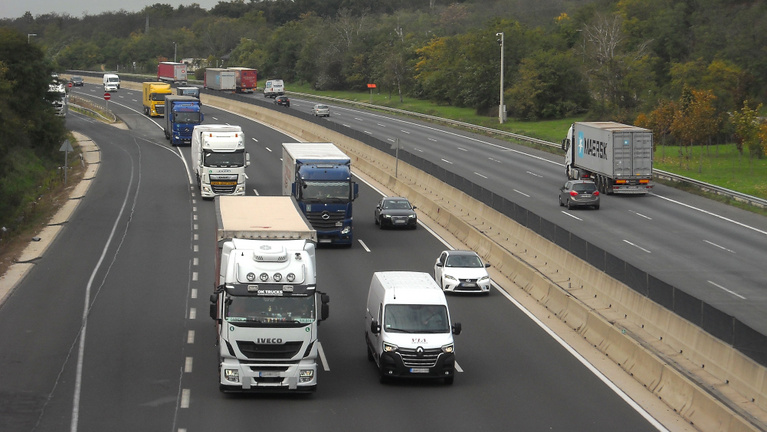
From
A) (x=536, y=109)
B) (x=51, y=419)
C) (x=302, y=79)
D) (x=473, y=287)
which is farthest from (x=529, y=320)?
(x=302, y=79)

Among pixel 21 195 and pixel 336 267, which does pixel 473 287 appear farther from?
pixel 21 195

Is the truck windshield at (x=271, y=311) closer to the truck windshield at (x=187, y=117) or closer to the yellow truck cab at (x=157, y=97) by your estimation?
the truck windshield at (x=187, y=117)

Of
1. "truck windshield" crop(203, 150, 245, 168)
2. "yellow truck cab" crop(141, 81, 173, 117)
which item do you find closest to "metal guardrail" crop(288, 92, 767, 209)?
"truck windshield" crop(203, 150, 245, 168)

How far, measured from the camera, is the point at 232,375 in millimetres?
21203

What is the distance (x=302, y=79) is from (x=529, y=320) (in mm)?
138643

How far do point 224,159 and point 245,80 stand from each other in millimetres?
88985

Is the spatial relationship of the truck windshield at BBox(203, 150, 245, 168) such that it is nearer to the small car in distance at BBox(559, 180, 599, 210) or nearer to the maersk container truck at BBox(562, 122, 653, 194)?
the small car in distance at BBox(559, 180, 599, 210)

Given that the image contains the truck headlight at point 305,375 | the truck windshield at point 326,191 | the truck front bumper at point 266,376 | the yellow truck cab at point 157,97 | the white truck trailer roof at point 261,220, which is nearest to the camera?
the truck front bumper at point 266,376

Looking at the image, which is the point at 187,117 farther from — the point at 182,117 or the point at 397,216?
the point at 397,216

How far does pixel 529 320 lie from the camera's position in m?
29.9

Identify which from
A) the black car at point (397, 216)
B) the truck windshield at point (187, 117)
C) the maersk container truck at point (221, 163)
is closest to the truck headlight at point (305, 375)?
the black car at point (397, 216)

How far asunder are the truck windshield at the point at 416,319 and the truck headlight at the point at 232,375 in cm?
375

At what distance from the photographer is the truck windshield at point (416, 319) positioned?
75.8 feet

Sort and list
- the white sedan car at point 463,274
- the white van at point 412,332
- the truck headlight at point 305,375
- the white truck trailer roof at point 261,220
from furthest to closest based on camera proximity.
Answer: the white sedan car at point 463,274 < the white truck trailer roof at point 261,220 < the white van at point 412,332 < the truck headlight at point 305,375
